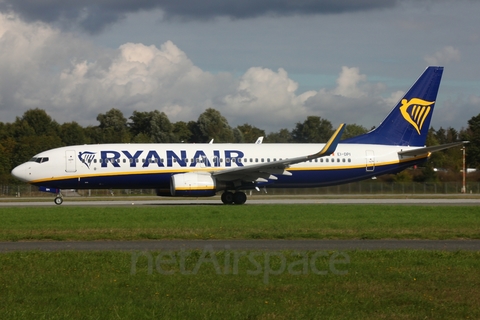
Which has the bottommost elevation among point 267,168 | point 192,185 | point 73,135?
point 192,185

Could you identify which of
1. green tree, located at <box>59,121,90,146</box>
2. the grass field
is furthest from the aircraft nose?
green tree, located at <box>59,121,90,146</box>

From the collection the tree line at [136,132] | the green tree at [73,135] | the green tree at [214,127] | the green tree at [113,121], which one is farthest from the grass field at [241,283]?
the green tree at [113,121]

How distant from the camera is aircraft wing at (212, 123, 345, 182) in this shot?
34.7m

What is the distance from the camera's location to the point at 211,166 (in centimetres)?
3700

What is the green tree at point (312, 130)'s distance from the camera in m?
118

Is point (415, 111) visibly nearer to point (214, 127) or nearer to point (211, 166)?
point (211, 166)

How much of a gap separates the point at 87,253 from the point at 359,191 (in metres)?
44.0

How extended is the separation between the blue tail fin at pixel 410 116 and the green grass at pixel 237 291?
2770cm

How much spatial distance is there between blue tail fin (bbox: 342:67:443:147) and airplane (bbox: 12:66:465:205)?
0.57 meters

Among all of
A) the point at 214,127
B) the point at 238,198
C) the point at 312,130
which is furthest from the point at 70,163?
the point at 312,130

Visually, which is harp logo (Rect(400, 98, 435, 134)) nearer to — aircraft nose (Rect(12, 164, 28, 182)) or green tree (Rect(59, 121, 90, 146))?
aircraft nose (Rect(12, 164, 28, 182))

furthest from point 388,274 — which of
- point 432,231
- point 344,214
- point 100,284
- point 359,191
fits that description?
point 359,191

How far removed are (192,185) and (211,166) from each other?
298 centimetres

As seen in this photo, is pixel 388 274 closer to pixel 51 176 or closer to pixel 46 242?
pixel 46 242
